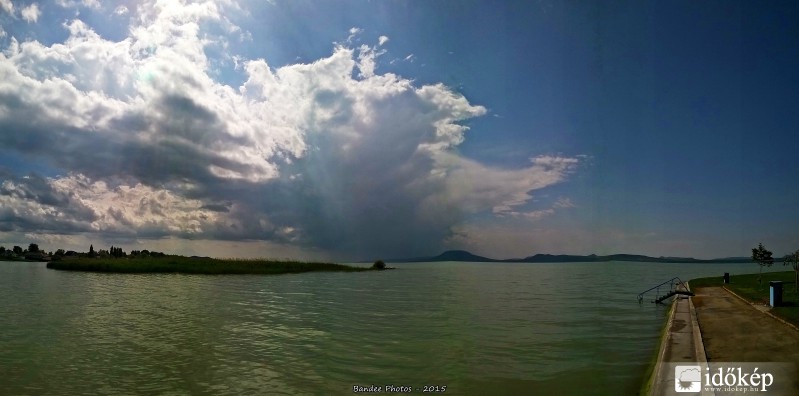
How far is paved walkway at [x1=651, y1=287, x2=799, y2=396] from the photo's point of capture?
13.6 metres

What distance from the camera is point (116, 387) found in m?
13.9

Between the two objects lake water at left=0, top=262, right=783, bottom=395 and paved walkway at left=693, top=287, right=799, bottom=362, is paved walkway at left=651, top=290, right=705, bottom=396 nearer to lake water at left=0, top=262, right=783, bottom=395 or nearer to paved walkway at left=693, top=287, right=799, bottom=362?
paved walkway at left=693, top=287, right=799, bottom=362

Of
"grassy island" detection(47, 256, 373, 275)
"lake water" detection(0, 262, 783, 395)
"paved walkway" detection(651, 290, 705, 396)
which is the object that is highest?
"paved walkway" detection(651, 290, 705, 396)

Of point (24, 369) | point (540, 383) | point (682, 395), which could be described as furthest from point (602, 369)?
point (24, 369)

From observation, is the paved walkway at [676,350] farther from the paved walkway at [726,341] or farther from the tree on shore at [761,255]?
the tree on shore at [761,255]

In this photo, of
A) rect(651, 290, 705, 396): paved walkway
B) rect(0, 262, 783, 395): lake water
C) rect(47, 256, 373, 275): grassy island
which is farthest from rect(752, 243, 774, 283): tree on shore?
rect(47, 256, 373, 275): grassy island

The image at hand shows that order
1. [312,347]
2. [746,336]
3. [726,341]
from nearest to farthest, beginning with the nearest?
[726,341] → [746,336] → [312,347]

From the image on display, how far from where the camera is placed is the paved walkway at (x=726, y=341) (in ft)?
44.6

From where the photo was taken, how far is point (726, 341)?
56.4 feet

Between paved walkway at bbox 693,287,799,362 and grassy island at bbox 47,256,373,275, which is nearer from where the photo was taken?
paved walkway at bbox 693,287,799,362

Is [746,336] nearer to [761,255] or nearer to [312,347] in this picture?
[312,347]

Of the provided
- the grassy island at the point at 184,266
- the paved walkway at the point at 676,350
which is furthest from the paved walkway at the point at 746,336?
the grassy island at the point at 184,266

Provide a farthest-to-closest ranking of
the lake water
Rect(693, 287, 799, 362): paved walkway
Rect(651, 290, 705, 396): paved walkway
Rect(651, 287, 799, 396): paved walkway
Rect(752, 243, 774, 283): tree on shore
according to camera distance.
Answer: Rect(752, 243, 774, 283): tree on shore → the lake water → Rect(693, 287, 799, 362): paved walkway → Rect(651, 287, 799, 396): paved walkway → Rect(651, 290, 705, 396): paved walkway

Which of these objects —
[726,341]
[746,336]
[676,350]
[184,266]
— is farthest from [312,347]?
[184,266]
